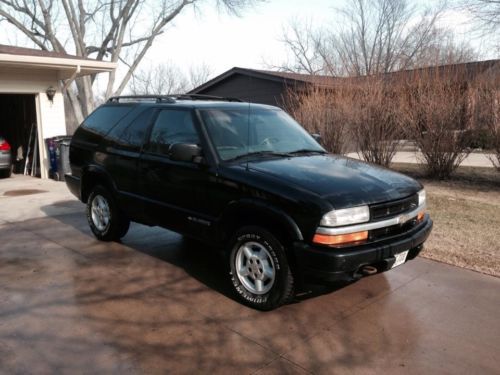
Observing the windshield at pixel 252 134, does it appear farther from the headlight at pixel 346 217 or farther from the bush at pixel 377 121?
the bush at pixel 377 121

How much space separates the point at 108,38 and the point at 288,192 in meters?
28.1

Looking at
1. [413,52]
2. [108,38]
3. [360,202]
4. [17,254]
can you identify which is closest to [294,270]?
[360,202]

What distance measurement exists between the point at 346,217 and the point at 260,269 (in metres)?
0.94

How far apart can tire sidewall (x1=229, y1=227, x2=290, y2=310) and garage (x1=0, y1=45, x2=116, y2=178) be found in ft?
29.8

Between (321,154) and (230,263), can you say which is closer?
(230,263)

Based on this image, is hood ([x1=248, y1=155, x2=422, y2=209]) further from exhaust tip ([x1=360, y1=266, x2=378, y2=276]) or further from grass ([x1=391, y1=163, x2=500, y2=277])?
grass ([x1=391, y1=163, x2=500, y2=277])

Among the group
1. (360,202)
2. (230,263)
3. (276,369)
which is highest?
(360,202)

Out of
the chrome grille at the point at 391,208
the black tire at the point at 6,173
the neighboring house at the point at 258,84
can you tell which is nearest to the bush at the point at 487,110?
the chrome grille at the point at 391,208

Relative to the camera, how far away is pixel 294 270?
378 centimetres

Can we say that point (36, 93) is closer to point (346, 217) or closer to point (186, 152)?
point (186, 152)

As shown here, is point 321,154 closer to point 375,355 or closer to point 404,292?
point 404,292

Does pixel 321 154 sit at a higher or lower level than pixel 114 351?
higher

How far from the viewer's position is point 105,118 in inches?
237

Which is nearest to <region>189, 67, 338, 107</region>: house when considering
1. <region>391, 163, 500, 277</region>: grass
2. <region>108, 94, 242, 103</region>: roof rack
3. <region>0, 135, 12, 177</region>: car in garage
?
<region>391, 163, 500, 277</region>: grass
